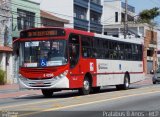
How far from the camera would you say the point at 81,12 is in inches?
2539

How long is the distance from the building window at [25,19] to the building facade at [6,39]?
170 centimetres

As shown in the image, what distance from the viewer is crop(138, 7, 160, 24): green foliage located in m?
81.9

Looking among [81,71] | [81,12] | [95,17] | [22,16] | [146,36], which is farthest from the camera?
[146,36]

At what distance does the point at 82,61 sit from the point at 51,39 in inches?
88.5

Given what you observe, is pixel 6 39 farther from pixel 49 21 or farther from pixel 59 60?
pixel 59 60

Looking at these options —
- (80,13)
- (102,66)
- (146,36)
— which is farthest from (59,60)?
(146,36)

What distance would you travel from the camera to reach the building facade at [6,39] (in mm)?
44312

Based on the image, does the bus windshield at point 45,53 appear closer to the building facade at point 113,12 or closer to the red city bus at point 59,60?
the red city bus at point 59,60

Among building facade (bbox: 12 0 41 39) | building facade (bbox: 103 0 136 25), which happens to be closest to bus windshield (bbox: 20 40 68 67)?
building facade (bbox: 12 0 41 39)

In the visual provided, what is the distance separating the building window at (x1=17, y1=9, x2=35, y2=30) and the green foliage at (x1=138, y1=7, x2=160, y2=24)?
122 ft

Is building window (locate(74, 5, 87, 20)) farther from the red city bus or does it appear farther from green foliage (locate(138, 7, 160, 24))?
the red city bus

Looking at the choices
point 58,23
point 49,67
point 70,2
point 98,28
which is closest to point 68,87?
point 49,67

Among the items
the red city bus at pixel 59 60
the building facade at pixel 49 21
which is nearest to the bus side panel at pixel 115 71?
the red city bus at pixel 59 60

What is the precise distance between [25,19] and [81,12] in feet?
58.5
